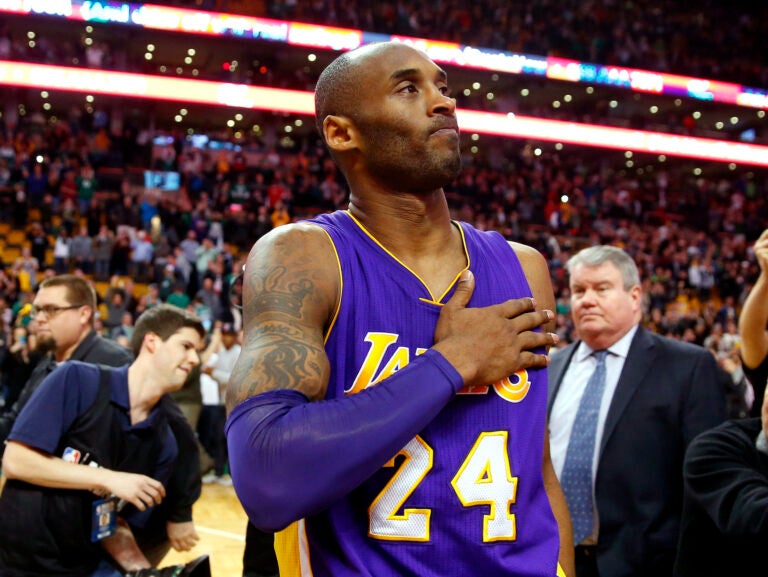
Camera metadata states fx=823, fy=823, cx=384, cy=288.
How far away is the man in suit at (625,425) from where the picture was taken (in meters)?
3.27

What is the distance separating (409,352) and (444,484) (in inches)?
9.9

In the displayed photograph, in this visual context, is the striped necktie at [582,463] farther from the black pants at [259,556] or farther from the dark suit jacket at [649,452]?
the black pants at [259,556]

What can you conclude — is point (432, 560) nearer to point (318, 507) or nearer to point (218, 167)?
point (318, 507)

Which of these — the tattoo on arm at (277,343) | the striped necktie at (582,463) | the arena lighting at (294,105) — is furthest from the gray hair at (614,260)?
the arena lighting at (294,105)

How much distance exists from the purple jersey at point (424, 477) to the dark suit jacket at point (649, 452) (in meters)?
1.78

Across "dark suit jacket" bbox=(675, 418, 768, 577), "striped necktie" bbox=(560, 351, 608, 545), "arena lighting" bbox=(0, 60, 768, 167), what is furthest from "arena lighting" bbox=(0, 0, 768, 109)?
"dark suit jacket" bbox=(675, 418, 768, 577)

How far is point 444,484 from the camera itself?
151 centimetres

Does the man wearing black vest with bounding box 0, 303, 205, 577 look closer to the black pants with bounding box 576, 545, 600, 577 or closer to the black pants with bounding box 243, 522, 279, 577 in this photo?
the black pants with bounding box 243, 522, 279, 577

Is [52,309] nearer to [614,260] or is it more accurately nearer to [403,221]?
[614,260]

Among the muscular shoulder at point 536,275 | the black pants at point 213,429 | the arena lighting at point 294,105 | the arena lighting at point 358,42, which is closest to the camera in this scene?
the muscular shoulder at point 536,275

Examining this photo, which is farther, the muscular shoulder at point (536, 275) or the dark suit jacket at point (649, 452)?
the dark suit jacket at point (649, 452)

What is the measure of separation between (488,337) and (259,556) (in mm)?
2555

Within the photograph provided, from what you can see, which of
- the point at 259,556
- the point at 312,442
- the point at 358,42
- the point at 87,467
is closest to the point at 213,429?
the point at 259,556

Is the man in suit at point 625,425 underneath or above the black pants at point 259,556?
above
